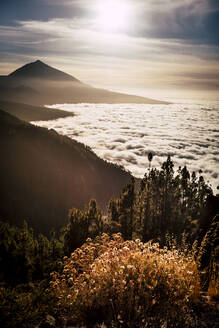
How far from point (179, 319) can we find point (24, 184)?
551ft

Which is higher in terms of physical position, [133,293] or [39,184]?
[133,293]

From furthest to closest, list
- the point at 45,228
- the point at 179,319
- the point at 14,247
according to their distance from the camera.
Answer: the point at 45,228, the point at 14,247, the point at 179,319

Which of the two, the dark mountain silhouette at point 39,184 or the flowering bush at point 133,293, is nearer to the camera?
the flowering bush at point 133,293

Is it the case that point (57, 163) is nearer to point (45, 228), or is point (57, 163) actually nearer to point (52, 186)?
point (52, 186)

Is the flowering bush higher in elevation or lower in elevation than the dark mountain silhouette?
higher

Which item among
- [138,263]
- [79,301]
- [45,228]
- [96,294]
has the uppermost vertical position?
[138,263]

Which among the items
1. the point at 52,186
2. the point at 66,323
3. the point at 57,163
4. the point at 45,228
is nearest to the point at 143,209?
the point at 45,228

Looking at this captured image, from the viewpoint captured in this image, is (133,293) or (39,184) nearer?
(133,293)

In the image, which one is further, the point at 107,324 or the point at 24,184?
the point at 24,184

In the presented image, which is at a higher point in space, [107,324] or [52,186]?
[107,324]

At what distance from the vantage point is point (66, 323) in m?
5.66

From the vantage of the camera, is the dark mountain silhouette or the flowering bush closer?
the flowering bush

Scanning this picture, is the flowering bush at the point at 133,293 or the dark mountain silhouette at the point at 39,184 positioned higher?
the flowering bush at the point at 133,293

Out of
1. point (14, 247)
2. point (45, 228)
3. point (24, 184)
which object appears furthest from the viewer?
point (24, 184)
